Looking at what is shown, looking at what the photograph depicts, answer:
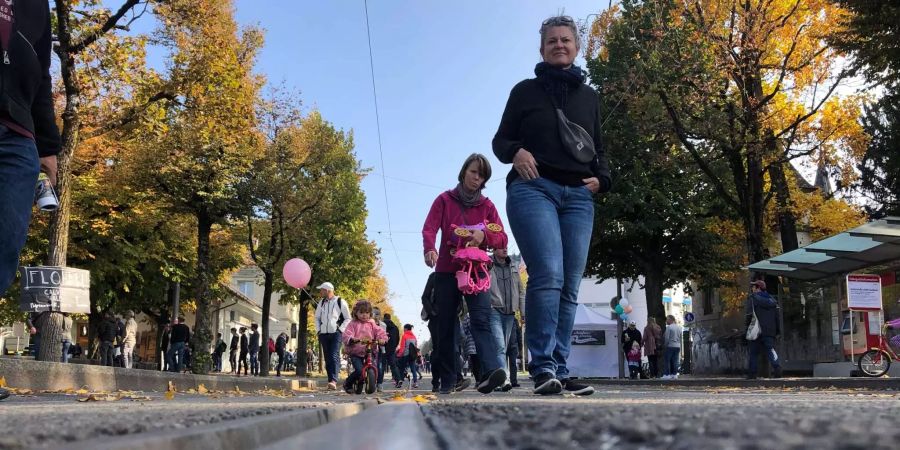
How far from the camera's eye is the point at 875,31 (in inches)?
496

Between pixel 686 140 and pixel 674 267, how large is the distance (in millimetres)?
7962

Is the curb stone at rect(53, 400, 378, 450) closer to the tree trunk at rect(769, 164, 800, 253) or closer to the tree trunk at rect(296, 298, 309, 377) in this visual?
the tree trunk at rect(769, 164, 800, 253)

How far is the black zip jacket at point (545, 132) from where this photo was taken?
15.7 ft

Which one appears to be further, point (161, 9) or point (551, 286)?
point (161, 9)

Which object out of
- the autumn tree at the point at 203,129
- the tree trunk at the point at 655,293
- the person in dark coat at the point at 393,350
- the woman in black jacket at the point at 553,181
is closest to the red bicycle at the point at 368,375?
the woman in black jacket at the point at 553,181

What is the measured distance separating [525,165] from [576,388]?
132 cm

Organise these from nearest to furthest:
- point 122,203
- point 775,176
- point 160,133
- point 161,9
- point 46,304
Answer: point 46,304
point 161,9
point 160,133
point 775,176
point 122,203

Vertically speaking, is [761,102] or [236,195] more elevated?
[761,102]

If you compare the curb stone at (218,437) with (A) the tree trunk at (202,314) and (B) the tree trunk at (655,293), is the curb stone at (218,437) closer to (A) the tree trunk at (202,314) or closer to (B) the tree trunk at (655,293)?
(A) the tree trunk at (202,314)

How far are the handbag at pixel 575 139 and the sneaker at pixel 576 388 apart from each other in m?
1.34

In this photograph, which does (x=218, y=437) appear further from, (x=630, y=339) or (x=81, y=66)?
(x=630, y=339)

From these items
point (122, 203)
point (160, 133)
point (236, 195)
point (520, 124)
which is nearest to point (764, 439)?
Answer: point (520, 124)

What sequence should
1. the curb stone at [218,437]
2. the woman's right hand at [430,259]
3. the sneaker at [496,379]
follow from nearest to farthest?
the curb stone at [218,437], the sneaker at [496,379], the woman's right hand at [430,259]

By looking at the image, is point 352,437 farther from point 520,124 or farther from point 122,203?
point 122,203
